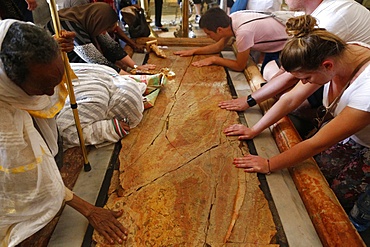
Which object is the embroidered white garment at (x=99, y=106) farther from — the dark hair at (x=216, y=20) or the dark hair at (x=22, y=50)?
the dark hair at (x=216, y=20)

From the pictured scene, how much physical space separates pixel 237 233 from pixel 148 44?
2254 millimetres

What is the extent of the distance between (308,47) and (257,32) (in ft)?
4.28

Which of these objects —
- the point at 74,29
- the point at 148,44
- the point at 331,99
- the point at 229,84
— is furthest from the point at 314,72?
the point at 148,44

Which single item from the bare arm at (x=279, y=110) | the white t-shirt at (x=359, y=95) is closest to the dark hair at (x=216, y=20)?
the bare arm at (x=279, y=110)

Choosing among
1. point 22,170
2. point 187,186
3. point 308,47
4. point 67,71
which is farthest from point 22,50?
point 308,47

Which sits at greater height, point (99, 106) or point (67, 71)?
point (67, 71)

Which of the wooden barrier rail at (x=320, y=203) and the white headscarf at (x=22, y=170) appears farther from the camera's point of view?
the wooden barrier rail at (x=320, y=203)

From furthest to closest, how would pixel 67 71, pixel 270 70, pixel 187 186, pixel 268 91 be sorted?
pixel 270 70, pixel 268 91, pixel 187 186, pixel 67 71

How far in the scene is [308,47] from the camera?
117 cm

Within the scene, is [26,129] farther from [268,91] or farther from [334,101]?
[268,91]

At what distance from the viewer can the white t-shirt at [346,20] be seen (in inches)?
62.2

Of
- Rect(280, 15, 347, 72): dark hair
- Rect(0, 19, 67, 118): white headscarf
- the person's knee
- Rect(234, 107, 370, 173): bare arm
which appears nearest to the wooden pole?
Rect(0, 19, 67, 118): white headscarf

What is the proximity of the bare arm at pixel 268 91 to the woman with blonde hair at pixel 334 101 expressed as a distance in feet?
0.89

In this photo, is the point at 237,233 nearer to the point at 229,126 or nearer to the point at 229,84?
the point at 229,126
